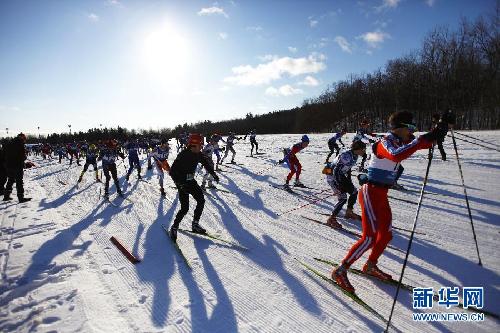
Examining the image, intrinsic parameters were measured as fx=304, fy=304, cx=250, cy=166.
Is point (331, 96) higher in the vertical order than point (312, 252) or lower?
higher

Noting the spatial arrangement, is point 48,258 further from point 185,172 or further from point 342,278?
point 342,278

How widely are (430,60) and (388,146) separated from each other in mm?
43413

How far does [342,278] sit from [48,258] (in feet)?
16.1

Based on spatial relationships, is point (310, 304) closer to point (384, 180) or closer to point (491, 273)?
point (384, 180)

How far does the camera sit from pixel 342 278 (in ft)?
12.6

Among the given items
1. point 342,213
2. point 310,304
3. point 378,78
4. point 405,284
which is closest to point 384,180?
point 405,284

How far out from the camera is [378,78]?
5228 centimetres

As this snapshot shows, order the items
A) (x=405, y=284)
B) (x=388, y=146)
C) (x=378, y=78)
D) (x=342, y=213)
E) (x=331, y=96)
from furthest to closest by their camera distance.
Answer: (x=331, y=96) < (x=378, y=78) < (x=342, y=213) < (x=405, y=284) < (x=388, y=146)

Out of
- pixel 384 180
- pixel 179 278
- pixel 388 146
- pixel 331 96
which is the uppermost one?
pixel 331 96

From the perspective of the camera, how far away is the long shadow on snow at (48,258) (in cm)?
424

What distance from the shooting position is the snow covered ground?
→ 3.41 metres

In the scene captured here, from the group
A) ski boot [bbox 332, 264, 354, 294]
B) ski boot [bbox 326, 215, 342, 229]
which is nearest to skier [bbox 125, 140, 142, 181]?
ski boot [bbox 326, 215, 342, 229]

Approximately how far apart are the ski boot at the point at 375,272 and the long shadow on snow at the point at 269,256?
3.07 feet

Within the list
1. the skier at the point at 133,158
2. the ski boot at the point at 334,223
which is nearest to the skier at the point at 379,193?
the ski boot at the point at 334,223
